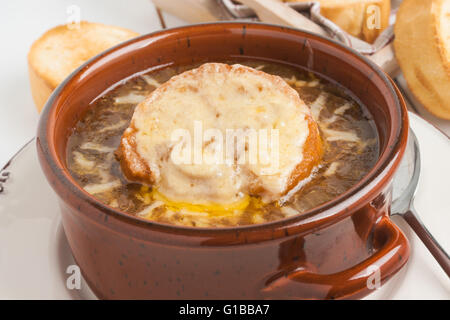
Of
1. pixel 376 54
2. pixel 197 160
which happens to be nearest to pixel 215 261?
pixel 197 160

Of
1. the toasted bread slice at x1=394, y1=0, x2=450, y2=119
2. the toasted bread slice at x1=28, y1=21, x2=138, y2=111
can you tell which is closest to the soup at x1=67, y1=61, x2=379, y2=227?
the toasted bread slice at x1=28, y1=21, x2=138, y2=111

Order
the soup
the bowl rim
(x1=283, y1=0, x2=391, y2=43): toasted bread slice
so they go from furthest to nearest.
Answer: (x1=283, y1=0, x2=391, y2=43): toasted bread slice
the soup
the bowl rim

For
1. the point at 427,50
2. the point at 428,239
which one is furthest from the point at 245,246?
the point at 427,50

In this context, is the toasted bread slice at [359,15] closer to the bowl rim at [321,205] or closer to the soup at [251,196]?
the soup at [251,196]

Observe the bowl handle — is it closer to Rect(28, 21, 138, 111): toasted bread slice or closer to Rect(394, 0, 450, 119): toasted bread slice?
Rect(394, 0, 450, 119): toasted bread slice

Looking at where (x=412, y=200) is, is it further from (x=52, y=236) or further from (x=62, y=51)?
(x=62, y=51)

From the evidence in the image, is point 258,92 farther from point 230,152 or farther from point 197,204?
point 197,204

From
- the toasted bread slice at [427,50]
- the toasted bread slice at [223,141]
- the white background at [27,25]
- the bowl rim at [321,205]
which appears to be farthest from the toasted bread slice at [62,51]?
the toasted bread slice at [427,50]
